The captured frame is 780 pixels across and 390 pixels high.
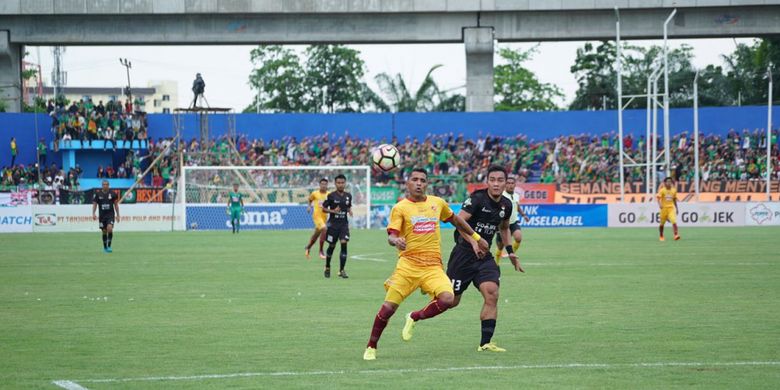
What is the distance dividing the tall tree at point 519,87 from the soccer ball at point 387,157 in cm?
9020

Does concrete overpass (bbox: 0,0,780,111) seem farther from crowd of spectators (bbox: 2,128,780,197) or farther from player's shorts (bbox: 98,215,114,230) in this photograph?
player's shorts (bbox: 98,215,114,230)

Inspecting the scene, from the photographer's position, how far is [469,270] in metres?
11.7

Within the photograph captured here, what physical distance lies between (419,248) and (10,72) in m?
52.9

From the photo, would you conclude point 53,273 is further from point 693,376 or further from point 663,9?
point 663,9

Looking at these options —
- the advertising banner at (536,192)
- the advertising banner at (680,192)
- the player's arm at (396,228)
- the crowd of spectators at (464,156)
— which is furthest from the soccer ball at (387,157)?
the crowd of spectators at (464,156)

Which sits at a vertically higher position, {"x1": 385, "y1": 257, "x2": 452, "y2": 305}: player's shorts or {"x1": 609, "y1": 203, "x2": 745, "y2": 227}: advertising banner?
{"x1": 385, "y1": 257, "x2": 452, "y2": 305}: player's shorts

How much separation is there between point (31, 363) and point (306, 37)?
48568mm

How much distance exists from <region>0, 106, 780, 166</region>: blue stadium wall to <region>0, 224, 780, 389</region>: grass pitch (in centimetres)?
3406

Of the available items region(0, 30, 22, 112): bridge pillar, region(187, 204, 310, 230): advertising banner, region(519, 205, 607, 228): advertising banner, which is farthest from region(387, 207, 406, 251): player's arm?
region(0, 30, 22, 112): bridge pillar

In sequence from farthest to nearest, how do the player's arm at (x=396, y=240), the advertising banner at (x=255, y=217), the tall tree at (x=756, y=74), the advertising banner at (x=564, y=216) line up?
1. the tall tree at (x=756, y=74)
2. the advertising banner at (x=564, y=216)
3. the advertising banner at (x=255, y=217)
4. the player's arm at (x=396, y=240)

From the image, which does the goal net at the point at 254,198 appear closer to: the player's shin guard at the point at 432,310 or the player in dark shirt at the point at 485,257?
the player in dark shirt at the point at 485,257

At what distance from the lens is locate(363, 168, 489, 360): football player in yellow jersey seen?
430 inches

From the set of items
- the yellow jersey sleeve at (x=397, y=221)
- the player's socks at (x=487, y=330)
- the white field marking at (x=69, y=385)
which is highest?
the yellow jersey sleeve at (x=397, y=221)

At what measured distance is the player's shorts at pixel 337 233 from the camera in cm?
2217
